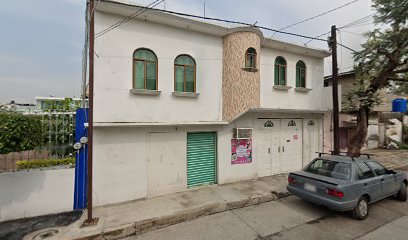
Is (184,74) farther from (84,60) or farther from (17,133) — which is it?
(17,133)

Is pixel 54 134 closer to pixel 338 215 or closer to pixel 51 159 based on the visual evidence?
pixel 51 159

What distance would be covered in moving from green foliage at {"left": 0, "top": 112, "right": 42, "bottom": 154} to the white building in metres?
1.46

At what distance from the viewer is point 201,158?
7434mm

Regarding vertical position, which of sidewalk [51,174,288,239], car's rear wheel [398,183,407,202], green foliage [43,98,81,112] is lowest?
sidewalk [51,174,288,239]

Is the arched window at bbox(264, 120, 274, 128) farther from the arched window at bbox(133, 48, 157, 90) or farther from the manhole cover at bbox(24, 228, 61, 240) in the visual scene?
the manhole cover at bbox(24, 228, 61, 240)

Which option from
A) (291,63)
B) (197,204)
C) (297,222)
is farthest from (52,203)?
(291,63)

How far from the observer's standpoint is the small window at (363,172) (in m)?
5.35

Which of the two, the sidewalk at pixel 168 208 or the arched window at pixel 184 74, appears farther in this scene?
the arched window at pixel 184 74

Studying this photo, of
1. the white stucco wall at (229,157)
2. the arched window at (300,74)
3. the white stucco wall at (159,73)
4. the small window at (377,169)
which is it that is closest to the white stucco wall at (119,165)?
the white stucco wall at (159,73)

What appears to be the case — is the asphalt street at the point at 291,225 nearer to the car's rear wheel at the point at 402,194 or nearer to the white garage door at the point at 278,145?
the car's rear wheel at the point at 402,194

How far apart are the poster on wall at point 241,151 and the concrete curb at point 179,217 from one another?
1749 millimetres

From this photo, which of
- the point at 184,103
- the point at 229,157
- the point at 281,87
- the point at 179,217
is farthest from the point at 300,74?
the point at 179,217

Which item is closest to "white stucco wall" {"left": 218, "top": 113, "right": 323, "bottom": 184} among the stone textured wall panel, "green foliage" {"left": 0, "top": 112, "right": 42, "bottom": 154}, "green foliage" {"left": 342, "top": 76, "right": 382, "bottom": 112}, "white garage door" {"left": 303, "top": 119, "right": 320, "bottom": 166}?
the stone textured wall panel

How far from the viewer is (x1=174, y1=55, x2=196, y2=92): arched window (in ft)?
22.8
